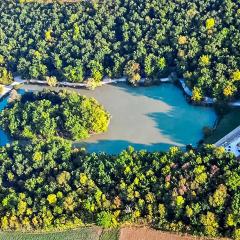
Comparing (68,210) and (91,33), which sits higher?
(91,33)

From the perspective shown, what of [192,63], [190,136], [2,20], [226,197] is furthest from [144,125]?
[2,20]

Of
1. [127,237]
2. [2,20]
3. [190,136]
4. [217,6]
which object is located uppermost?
[217,6]

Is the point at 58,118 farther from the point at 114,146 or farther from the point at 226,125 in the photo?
the point at 226,125

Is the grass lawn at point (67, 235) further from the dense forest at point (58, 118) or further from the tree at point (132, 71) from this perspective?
the tree at point (132, 71)

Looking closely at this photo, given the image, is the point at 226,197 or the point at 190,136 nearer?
the point at 226,197

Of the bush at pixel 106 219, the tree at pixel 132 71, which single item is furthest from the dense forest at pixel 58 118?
the bush at pixel 106 219

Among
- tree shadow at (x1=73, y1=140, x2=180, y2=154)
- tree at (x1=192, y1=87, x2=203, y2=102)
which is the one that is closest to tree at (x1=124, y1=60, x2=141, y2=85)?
tree at (x1=192, y1=87, x2=203, y2=102)

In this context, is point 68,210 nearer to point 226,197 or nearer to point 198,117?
point 226,197
